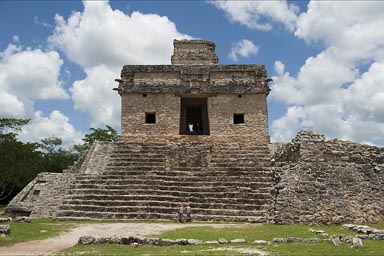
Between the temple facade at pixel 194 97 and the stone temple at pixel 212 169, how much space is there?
0.05 m

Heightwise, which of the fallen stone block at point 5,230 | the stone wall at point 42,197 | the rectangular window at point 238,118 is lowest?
the fallen stone block at point 5,230

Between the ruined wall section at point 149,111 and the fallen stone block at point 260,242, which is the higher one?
the ruined wall section at point 149,111

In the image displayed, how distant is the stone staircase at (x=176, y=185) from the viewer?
36.2ft

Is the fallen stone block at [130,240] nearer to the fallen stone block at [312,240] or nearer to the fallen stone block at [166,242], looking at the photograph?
the fallen stone block at [166,242]

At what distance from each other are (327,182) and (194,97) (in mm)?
9430

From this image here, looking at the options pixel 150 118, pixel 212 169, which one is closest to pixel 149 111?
pixel 150 118

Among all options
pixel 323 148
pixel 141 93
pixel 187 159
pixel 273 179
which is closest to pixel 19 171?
pixel 141 93

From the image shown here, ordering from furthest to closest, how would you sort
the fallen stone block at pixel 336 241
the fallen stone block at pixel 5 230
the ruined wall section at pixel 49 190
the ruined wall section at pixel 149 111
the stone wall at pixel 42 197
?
the ruined wall section at pixel 149 111 < the ruined wall section at pixel 49 190 < the stone wall at pixel 42 197 < the fallen stone block at pixel 5 230 < the fallen stone block at pixel 336 241

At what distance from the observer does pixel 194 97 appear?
61.1 ft

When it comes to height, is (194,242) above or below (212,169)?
below

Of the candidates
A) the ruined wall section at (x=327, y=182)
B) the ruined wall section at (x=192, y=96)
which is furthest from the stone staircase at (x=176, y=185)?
the ruined wall section at (x=192, y=96)

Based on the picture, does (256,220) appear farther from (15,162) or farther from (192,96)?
(15,162)

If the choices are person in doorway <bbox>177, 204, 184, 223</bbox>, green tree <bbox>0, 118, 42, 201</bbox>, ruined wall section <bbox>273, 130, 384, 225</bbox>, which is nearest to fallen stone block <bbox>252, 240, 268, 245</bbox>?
ruined wall section <bbox>273, 130, 384, 225</bbox>

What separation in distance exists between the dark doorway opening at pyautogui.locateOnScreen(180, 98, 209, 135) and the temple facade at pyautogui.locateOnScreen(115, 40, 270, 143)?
2118 millimetres
